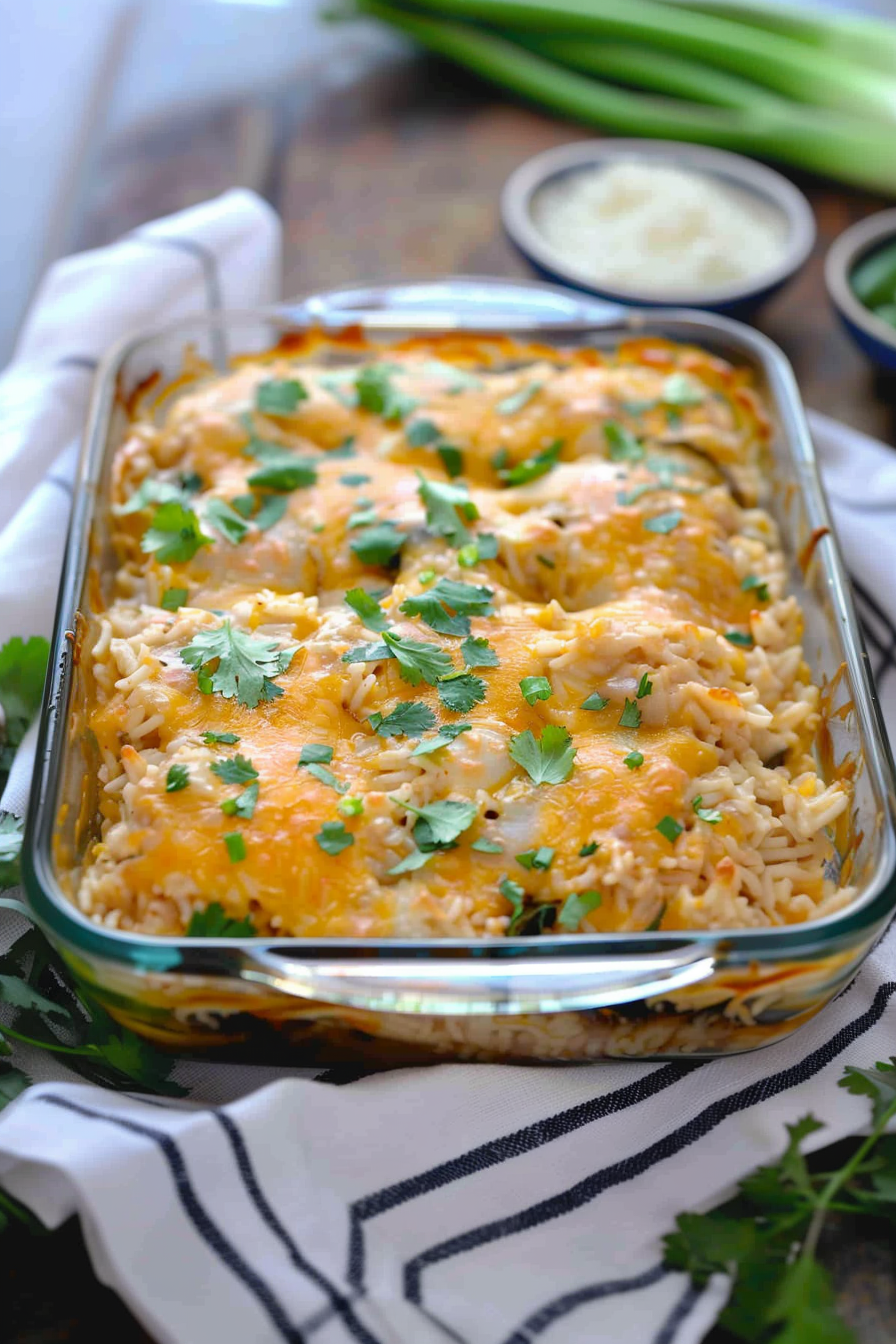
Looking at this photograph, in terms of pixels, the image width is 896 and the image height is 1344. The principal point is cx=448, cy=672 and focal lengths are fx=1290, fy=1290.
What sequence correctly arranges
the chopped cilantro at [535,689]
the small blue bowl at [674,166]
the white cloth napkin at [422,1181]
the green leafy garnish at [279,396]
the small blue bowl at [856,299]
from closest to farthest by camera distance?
the white cloth napkin at [422,1181] → the chopped cilantro at [535,689] → the green leafy garnish at [279,396] → the small blue bowl at [856,299] → the small blue bowl at [674,166]

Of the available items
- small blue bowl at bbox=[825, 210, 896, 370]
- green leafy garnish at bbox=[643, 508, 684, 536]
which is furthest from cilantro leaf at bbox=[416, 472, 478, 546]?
small blue bowl at bbox=[825, 210, 896, 370]

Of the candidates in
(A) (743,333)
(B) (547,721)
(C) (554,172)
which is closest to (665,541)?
(B) (547,721)

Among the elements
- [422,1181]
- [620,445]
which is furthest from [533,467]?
[422,1181]

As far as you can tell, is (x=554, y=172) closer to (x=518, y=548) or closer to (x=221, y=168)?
(x=221, y=168)

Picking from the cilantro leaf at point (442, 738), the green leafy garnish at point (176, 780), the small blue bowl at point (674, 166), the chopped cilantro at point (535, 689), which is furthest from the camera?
the small blue bowl at point (674, 166)

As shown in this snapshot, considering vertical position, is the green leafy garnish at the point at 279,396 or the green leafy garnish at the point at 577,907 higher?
the green leafy garnish at the point at 279,396

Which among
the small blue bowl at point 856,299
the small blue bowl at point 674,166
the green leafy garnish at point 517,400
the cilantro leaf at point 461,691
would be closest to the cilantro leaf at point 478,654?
the cilantro leaf at point 461,691

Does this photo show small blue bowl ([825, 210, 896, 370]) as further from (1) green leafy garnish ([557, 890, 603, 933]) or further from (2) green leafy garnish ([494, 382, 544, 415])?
(1) green leafy garnish ([557, 890, 603, 933])

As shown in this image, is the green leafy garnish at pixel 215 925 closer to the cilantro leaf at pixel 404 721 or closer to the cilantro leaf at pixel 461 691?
the cilantro leaf at pixel 404 721
